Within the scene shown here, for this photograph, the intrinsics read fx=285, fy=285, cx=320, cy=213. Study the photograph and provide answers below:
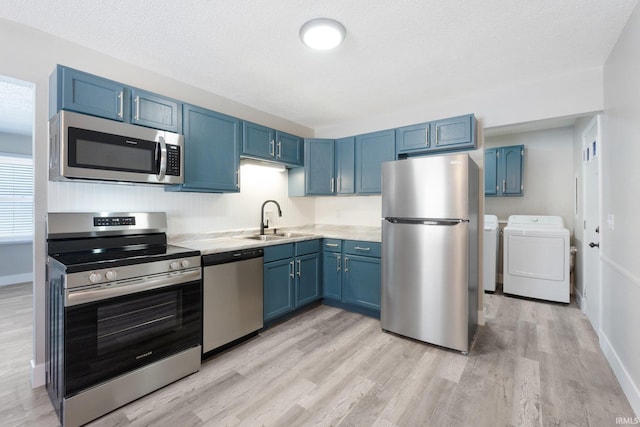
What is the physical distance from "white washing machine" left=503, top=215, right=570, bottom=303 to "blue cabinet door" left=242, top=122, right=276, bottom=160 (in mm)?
3475

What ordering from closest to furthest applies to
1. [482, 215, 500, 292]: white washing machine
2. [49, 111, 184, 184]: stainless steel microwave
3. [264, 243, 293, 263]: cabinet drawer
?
[49, 111, 184, 184]: stainless steel microwave → [264, 243, 293, 263]: cabinet drawer → [482, 215, 500, 292]: white washing machine

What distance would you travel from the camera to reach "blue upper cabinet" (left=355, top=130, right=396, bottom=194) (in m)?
3.36

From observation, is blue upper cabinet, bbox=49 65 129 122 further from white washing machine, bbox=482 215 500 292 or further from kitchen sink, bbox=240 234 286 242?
white washing machine, bbox=482 215 500 292

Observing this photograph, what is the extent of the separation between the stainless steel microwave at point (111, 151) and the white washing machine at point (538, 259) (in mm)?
4298

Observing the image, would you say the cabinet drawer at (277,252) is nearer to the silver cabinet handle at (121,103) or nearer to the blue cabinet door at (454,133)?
the silver cabinet handle at (121,103)

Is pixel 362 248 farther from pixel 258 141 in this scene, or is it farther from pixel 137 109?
pixel 137 109

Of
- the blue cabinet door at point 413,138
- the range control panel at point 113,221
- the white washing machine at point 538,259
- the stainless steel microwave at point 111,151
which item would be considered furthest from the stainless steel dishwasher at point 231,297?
the white washing machine at point 538,259

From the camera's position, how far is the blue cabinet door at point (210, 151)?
2514 millimetres

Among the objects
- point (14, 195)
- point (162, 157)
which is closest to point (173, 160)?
point (162, 157)

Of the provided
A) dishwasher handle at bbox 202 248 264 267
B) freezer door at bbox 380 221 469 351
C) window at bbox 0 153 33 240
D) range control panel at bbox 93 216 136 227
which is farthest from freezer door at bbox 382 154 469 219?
window at bbox 0 153 33 240

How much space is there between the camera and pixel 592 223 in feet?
9.68

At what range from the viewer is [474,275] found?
2.75m

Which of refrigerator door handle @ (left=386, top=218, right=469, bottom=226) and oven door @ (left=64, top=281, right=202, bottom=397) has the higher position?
refrigerator door handle @ (left=386, top=218, right=469, bottom=226)

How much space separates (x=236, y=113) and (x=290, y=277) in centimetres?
195
